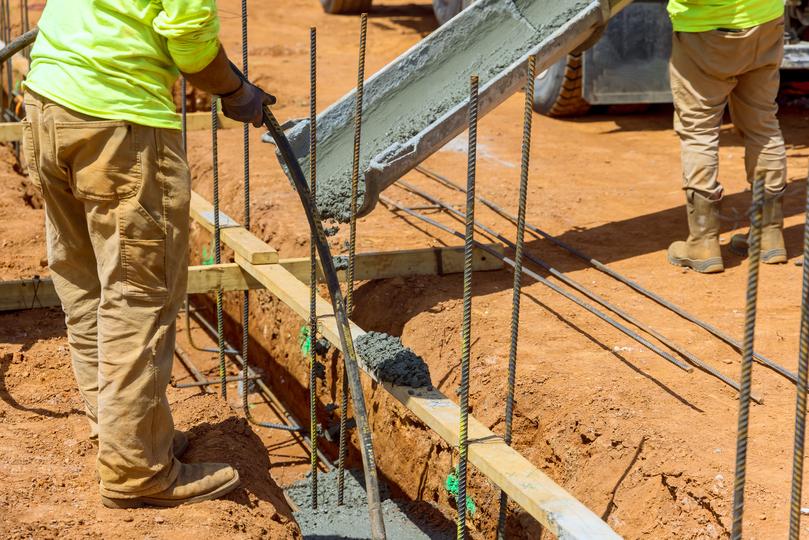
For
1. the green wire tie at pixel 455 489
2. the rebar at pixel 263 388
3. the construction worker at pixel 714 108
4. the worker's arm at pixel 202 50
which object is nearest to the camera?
the worker's arm at pixel 202 50

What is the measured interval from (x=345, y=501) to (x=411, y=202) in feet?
7.36

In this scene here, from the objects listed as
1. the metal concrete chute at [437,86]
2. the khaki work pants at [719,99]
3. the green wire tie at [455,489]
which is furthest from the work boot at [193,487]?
the khaki work pants at [719,99]

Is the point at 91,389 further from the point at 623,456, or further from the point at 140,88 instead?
the point at 623,456

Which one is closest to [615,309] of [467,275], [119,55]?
[467,275]

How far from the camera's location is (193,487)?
338 centimetres

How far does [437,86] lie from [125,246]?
9.85 ft

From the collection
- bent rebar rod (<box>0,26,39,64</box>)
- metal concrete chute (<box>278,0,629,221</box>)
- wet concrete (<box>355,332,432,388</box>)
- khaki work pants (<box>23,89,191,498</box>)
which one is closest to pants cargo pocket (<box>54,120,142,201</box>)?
khaki work pants (<box>23,89,191,498</box>)

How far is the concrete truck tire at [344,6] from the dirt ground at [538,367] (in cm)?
624

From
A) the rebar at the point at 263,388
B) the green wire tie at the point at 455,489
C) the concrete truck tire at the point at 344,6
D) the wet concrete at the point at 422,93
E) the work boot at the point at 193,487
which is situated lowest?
the rebar at the point at 263,388

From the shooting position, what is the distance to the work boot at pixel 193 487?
131 inches

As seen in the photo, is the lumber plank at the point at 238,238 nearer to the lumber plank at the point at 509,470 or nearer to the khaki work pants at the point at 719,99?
the lumber plank at the point at 509,470

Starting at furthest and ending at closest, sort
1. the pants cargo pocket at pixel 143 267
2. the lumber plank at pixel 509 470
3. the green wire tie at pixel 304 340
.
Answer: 1. the green wire tie at pixel 304 340
2. the pants cargo pocket at pixel 143 267
3. the lumber plank at pixel 509 470

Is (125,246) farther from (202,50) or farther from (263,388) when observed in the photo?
(263,388)

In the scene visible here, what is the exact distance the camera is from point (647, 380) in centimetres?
412
